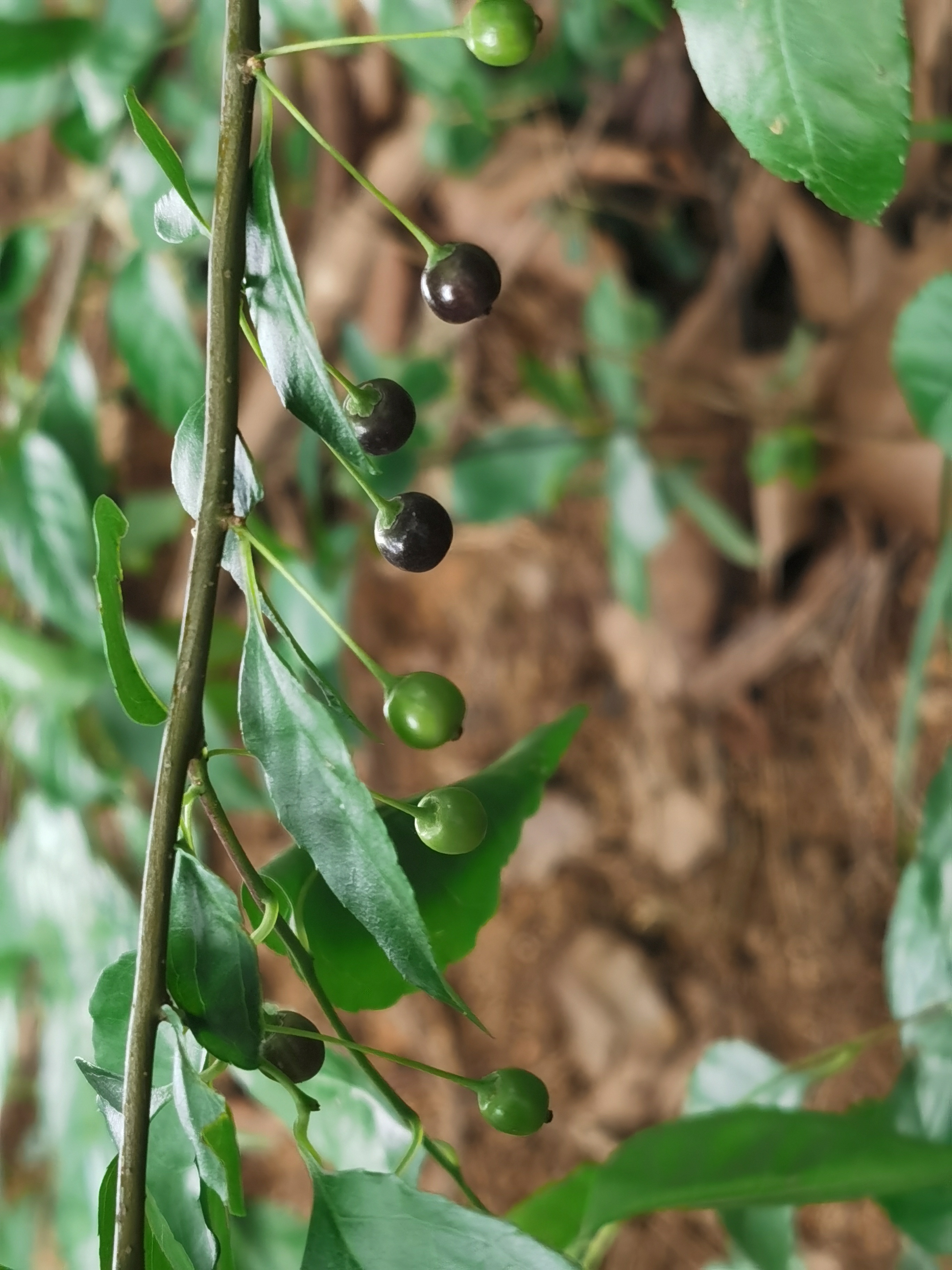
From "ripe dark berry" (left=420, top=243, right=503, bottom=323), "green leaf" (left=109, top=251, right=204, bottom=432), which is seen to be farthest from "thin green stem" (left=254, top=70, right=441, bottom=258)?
"green leaf" (left=109, top=251, right=204, bottom=432)

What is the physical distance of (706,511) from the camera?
1.33m

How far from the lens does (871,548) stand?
4.47 ft

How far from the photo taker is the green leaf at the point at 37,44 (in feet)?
3.05

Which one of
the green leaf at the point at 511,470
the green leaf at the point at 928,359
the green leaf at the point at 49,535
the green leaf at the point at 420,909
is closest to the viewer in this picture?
the green leaf at the point at 420,909

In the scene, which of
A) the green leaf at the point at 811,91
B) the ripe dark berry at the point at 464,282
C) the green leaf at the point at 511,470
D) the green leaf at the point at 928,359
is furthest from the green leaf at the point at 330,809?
the green leaf at the point at 511,470

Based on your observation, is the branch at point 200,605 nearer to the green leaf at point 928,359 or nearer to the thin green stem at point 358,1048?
the thin green stem at point 358,1048

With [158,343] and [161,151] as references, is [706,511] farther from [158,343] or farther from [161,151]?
[161,151]

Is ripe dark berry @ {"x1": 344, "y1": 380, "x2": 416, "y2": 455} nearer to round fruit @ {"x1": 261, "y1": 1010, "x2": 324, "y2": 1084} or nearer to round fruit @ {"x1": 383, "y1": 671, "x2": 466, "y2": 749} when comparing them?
round fruit @ {"x1": 383, "y1": 671, "x2": 466, "y2": 749}

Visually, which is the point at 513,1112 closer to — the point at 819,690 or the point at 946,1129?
the point at 946,1129

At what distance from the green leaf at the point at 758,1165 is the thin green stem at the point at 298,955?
6 cm

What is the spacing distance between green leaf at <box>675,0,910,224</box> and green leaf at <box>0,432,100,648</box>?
662 millimetres

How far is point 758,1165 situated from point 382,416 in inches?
12.9

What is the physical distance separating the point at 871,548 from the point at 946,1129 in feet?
2.63

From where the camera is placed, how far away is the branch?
0.40 m
